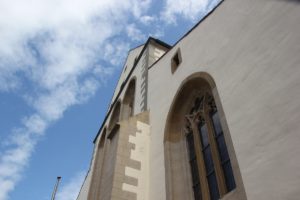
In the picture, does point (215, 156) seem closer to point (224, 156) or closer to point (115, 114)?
point (224, 156)

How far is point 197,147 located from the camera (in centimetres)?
521

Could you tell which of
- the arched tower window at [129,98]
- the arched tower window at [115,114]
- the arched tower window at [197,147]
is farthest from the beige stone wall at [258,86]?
the arched tower window at [115,114]

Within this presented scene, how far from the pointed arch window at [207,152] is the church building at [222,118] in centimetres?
2

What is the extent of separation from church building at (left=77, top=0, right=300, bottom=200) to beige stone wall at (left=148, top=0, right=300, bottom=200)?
1 cm

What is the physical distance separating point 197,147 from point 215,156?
2.11 ft

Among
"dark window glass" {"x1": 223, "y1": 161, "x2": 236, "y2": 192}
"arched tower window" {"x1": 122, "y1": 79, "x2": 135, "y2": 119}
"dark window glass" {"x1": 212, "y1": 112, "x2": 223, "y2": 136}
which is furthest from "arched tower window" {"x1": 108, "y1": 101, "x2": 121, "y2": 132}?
"dark window glass" {"x1": 223, "y1": 161, "x2": 236, "y2": 192}

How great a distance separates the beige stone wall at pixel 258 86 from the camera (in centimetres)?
311

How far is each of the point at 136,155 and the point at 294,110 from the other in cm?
366

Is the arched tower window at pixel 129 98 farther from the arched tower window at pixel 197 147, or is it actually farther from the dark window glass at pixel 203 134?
the dark window glass at pixel 203 134

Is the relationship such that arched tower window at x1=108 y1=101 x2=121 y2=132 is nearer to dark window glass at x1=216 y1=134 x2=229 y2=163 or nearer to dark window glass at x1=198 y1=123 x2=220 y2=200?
dark window glass at x1=198 y1=123 x2=220 y2=200

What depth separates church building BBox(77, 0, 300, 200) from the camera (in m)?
3.28

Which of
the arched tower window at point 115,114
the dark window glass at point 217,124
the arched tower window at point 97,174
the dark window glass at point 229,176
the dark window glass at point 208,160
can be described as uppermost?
the arched tower window at point 115,114

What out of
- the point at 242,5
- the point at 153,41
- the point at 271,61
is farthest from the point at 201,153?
the point at 153,41

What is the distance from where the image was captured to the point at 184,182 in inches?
203
